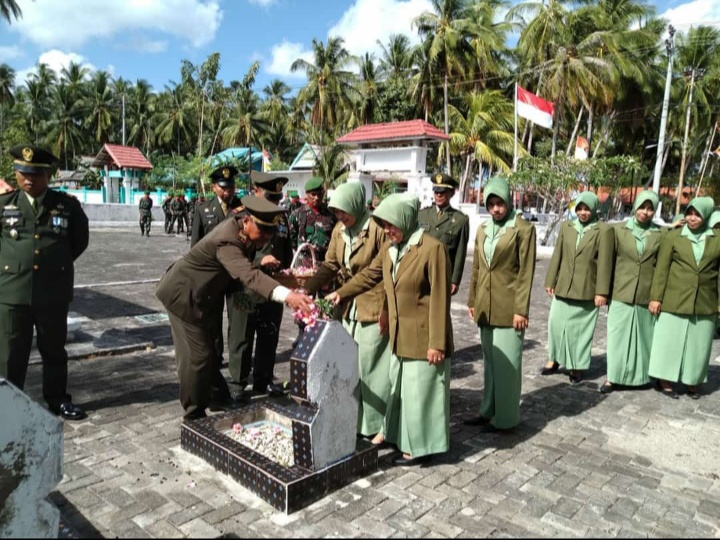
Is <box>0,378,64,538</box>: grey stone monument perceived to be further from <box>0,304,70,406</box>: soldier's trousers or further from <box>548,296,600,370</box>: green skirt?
<box>548,296,600,370</box>: green skirt

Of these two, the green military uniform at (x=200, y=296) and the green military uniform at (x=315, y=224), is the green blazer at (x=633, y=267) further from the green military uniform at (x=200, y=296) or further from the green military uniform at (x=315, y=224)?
the green military uniform at (x=200, y=296)

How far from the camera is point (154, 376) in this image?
5375 mm

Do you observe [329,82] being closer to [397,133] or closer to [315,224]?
[397,133]

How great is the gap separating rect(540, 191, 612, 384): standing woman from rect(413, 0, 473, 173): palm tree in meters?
27.2

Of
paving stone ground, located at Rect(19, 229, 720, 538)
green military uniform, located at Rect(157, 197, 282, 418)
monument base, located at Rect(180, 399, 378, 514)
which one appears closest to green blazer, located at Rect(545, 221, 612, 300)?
paving stone ground, located at Rect(19, 229, 720, 538)

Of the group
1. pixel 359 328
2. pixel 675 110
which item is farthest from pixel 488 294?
pixel 675 110

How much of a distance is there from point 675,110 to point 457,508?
4335cm

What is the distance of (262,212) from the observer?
3582 mm

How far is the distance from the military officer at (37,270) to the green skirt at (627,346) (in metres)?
4.71

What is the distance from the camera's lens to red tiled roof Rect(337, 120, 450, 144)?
27.4 metres

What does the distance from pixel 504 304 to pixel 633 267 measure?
6.67ft

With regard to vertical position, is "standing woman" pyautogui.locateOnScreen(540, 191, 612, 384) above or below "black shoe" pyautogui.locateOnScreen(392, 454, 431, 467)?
above

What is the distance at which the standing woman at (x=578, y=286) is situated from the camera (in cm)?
564

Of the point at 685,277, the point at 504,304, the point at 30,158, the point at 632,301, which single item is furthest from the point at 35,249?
the point at 685,277
